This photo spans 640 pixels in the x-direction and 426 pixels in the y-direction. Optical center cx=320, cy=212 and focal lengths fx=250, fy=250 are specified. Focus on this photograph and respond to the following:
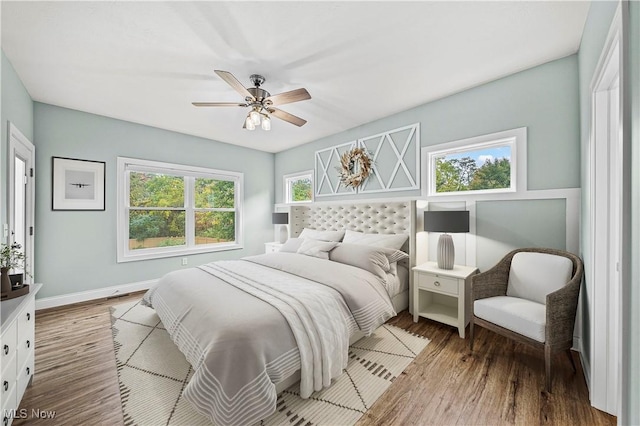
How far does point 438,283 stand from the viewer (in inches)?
107

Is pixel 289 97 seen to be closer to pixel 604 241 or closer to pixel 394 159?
pixel 394 159

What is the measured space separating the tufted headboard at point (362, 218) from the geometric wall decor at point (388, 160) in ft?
1.03

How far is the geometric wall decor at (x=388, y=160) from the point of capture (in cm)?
345

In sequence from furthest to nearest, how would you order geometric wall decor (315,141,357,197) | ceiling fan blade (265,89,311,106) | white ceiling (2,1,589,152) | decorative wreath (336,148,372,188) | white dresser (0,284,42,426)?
geometric wall decor (315,141,357,197) < decorative wreath (336,148,372,188) < ceiling fan blade (265,89,311,106) < white ceiling (2,1,589,152) < white dresser (0,284,42,426)

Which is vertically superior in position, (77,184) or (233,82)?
(233,82)

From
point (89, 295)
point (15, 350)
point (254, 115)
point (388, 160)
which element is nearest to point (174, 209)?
point (89, 295)

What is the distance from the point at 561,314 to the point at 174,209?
520 cm

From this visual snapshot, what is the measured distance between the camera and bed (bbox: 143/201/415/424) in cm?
143

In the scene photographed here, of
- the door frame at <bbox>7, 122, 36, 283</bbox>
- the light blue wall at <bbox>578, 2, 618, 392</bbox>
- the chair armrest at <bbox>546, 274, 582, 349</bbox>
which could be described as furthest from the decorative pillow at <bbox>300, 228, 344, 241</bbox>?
the door frame at <bbox>7, 122, 36, 283</bbox>

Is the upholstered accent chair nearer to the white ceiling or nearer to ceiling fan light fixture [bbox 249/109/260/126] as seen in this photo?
the white ceiling

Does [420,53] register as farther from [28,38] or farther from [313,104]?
[28,38]

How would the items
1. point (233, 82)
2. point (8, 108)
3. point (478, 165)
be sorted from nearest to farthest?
point (233, 82) < point (8, 108) < point (478, 165)

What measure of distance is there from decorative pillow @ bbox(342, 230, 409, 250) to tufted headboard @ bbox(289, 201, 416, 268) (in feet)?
0.40

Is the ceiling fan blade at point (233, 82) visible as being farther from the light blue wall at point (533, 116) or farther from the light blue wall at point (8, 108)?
the light blue wall at point (533, 116)
